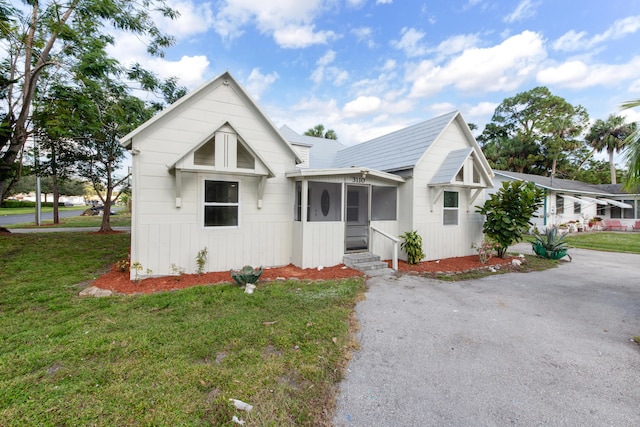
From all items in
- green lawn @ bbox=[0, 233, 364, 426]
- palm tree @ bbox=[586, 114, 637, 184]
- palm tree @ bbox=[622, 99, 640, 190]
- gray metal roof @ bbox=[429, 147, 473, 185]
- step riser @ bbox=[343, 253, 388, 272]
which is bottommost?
green lawn @ bbox=[0, 233, 364, 426]

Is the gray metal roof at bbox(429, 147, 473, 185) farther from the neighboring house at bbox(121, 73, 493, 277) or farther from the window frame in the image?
the window frame

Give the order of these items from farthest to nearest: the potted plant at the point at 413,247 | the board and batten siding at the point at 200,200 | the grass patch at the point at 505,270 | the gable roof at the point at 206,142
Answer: the potted plant at the point at 413,247
the grass patch at the point at 505,270
the board and batten siding at the point at 200,200
the gable roof at the point at 206,142

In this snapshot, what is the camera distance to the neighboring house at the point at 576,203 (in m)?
18.5

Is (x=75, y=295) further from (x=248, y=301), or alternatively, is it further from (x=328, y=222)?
(x=328, y=222)

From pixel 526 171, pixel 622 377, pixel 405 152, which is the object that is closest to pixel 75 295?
pixel 622 377

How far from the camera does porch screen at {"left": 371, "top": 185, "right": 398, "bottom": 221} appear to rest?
9.27 meters

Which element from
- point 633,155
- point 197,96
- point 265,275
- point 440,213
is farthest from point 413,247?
point 197,96

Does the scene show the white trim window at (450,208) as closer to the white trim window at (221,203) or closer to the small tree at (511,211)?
the small tree at (511,211)

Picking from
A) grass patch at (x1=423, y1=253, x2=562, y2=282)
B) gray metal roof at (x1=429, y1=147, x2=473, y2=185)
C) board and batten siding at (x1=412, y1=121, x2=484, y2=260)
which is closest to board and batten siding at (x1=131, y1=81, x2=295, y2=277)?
board and batten siding at (x1=412, y1=121, x2=484, y2=260)

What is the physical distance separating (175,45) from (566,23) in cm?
1642

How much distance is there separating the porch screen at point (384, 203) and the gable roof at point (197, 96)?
11.0ft

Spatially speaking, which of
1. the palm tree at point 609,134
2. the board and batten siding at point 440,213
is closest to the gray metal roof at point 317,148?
the board and batten siding at point 440,213

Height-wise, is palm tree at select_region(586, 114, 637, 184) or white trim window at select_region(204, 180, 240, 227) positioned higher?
palm tree at select_region(586, 114, 637, 184)

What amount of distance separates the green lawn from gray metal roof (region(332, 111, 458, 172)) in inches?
214
